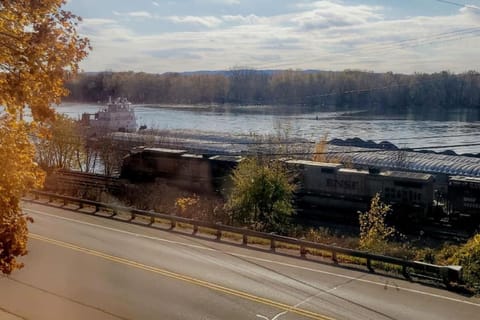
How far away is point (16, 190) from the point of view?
6.84m

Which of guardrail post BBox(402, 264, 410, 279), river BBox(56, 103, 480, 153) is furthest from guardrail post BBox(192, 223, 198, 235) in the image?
river BBox(56, 103, 480, 153)

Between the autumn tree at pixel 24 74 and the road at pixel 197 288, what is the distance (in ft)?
19.3

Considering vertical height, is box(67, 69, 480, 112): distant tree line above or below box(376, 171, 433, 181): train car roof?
above

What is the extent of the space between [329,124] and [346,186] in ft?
201

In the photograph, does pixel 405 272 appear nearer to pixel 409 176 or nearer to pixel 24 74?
pixel 24 74

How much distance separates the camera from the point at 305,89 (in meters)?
127

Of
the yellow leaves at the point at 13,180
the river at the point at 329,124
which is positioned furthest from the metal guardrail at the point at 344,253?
the river at the point at 329,124

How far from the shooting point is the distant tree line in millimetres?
105281

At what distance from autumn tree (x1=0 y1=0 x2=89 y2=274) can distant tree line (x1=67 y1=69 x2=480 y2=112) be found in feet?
307

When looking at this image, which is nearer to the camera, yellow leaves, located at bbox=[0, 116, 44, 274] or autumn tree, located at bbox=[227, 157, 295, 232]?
yellow leaves, located at bbox=[0, 116, 44, 274]

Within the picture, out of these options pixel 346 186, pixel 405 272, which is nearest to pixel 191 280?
pixel 405 272

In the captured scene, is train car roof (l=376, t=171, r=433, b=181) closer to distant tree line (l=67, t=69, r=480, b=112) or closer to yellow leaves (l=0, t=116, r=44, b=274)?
yellow leaves (l=0, t=116, r=44, b=274)

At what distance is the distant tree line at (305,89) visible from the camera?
105m

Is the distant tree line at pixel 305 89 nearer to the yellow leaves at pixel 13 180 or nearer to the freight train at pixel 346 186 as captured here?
the freight train at pixel 346 186
